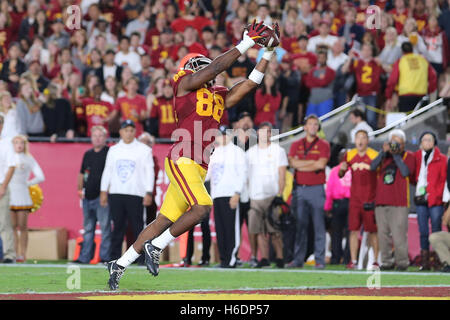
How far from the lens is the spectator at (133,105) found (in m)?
17.2

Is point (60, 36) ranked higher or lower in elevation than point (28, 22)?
lower

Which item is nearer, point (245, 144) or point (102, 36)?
point (245, 144)

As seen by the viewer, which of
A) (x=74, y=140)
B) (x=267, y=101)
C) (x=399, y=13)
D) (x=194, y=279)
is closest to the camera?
(x=194, y=279)

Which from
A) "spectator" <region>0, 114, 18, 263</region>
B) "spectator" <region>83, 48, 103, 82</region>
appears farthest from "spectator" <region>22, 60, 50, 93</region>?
"spectator" <region>0, 114, 18, 263</region>

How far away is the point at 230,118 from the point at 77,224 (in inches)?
134

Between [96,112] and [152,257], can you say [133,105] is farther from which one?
[152,257]

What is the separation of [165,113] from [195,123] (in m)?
7.65

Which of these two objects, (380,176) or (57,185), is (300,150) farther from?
(57,185)

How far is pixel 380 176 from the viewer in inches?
556

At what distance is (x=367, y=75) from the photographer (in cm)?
1752

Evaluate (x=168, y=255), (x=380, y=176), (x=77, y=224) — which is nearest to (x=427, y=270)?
(x=380, y=176)

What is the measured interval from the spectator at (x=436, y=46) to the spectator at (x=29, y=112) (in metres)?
7.36

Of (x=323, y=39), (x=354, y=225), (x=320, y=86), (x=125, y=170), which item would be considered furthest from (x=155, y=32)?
(x=354, y=225)

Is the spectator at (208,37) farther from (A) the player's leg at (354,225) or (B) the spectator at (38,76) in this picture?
(A) the player's leg at (354,225)
